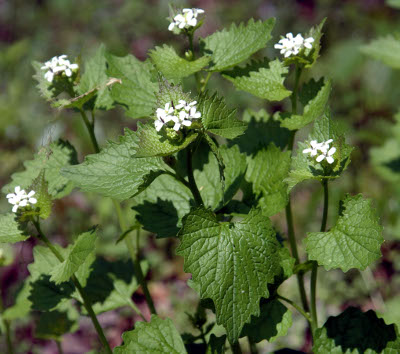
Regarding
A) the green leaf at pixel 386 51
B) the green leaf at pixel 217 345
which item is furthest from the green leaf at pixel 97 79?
the green leaf at pixel 386 51

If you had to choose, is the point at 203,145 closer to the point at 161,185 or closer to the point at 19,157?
Answer: the point at 161,185

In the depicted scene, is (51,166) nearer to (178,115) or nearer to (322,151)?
(178,115)

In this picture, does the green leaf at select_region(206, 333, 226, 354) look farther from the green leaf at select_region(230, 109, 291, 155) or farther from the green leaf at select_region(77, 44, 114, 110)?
the green leaf at select_region(77, 44, 114, 110)

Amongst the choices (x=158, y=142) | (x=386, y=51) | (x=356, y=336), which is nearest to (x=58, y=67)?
(x=158, y=142)

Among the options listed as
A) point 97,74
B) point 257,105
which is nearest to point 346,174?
point 257,105

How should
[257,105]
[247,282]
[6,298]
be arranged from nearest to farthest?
[247,282]
[6,298]
[257,105]

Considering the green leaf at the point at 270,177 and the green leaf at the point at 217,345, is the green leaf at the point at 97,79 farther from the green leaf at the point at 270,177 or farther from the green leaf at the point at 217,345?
the green leaf at the point at 217,345
